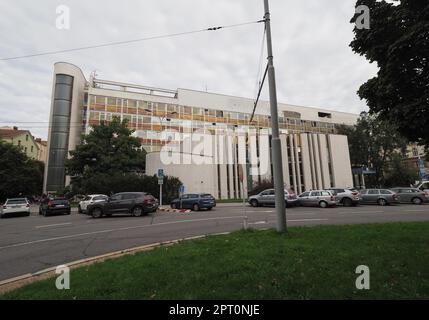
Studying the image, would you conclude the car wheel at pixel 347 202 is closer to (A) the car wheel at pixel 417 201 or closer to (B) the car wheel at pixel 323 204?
(B) the car wheel at pixel 323 204

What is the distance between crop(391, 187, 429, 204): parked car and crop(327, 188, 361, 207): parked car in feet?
13.8

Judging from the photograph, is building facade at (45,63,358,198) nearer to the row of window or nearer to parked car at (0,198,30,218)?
the row of window

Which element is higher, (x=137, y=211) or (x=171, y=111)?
(x=171, y=111)

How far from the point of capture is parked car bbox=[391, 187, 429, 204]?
22317 mm

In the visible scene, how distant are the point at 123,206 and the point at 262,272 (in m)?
15.5

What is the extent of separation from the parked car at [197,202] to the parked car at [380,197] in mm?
13653

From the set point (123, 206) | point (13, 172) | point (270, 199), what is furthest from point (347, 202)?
point (13, 172)

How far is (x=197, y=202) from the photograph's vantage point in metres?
22.5

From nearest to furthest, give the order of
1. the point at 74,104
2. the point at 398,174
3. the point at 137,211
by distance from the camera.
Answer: the point at 137,211
the point at 74,104
the point at 398,174

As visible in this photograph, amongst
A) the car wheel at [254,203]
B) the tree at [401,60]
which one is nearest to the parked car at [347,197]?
the car wheel at [254,203]

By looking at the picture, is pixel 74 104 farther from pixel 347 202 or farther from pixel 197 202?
pixel 347 202

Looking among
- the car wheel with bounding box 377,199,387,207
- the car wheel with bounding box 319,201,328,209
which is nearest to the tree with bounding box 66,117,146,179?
the car wheel with bounding box 319,201,328,209

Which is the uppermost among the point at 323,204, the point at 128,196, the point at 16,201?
the point at 128,196
